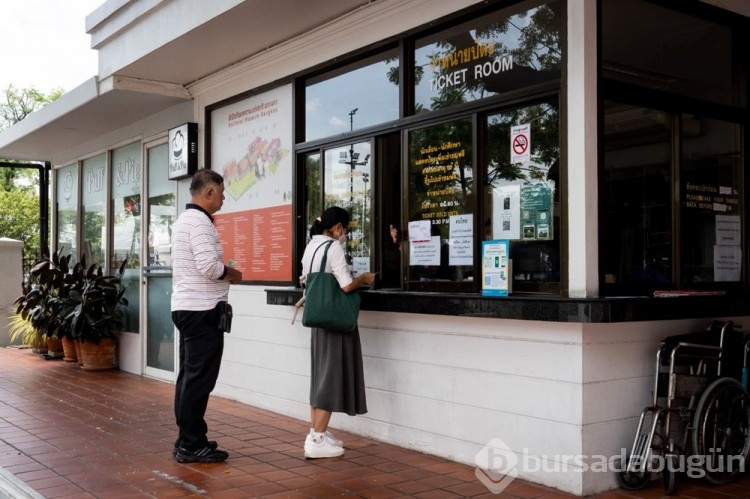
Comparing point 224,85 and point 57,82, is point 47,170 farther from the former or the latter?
point 57,82

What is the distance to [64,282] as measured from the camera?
10188mm

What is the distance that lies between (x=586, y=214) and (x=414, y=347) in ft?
5.56

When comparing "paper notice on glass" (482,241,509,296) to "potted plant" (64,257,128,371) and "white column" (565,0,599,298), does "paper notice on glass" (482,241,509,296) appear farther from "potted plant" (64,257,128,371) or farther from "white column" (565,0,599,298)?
"potted plant" (64,257,128,371)

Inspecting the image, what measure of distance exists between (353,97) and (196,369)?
2613 mm

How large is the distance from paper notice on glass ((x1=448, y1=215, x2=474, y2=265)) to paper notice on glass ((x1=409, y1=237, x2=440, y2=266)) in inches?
5.5

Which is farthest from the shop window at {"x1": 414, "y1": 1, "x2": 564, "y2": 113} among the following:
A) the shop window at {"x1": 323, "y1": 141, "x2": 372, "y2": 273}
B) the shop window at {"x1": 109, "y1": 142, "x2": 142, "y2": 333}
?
the shop window at {"x1": 109, "y1": 142, "x2": 142, "y2": 333}

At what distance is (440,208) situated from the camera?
533 centimetres

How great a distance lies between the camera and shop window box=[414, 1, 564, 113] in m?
4.64

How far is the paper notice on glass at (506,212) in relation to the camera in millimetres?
4766

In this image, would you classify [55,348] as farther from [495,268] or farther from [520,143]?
[520,143]

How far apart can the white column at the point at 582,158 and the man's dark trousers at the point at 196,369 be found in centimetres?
233

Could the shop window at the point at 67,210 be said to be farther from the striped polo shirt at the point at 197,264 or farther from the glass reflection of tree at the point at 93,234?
the striped polo shirt at the point at 197,264

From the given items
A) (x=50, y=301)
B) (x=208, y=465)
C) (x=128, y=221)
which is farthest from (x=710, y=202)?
(x=50, y=301)

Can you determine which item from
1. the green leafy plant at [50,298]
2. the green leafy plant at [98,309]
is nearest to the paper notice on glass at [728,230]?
the green leafy plant at [98,309]
